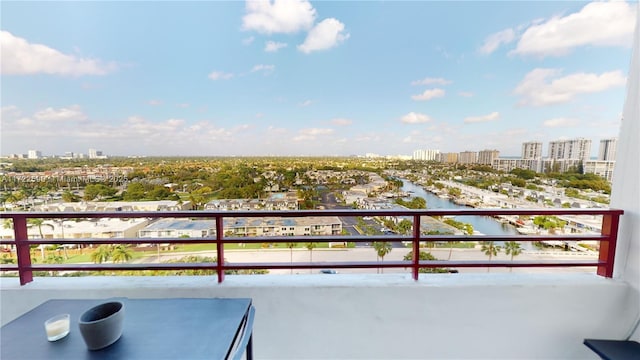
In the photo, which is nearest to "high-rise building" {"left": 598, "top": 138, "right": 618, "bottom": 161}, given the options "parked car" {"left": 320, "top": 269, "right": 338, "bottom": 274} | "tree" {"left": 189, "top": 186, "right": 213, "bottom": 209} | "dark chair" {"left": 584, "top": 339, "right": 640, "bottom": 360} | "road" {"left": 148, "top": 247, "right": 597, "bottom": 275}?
"road" {"left": 148, "top": 247, "right": 597, "bottom": 275}

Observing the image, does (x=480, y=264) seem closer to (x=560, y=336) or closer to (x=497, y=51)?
(x=560, y=336)

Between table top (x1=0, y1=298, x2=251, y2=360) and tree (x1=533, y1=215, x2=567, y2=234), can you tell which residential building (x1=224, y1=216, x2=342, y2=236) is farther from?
tree (x1=533, y1=215, x2=567, y2=234)

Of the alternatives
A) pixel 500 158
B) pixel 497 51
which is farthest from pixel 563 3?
pixel 500 158

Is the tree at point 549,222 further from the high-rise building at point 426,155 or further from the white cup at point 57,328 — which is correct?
the white cup at point 57,328

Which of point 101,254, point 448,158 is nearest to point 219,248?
point 101,254

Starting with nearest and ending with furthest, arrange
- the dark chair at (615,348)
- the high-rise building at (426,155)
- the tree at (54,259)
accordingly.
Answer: the dark chair at (615,348) → the tree at (54,259) → the high-rise building at (426,155)

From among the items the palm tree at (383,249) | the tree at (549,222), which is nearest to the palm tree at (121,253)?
the palm tree at (383,249)
